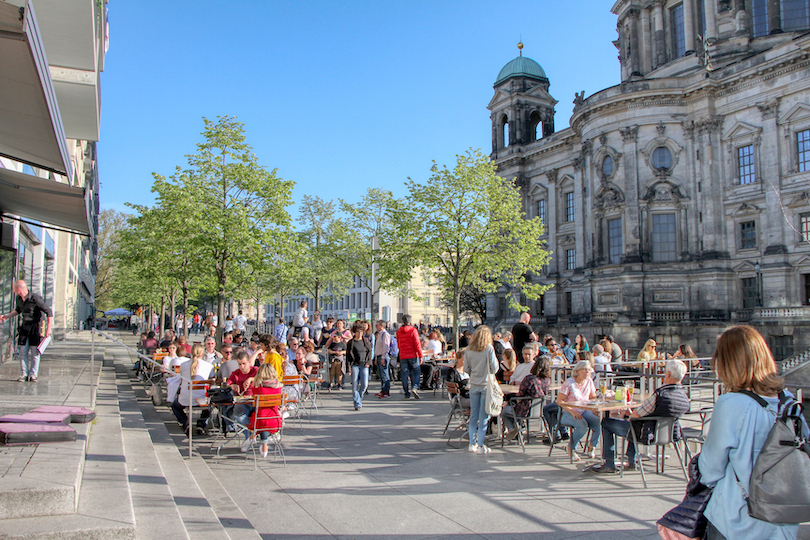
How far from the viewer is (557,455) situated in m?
8.77

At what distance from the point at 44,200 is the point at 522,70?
4918cm

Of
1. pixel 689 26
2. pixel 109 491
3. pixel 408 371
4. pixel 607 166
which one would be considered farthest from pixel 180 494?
pixel 689 26

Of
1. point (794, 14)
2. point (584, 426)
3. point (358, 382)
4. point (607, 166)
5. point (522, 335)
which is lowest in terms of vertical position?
point (584, 426)

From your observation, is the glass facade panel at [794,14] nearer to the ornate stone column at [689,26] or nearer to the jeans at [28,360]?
the ornate stone column at [689,26]

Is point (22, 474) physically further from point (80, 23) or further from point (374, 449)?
point (80, 23)

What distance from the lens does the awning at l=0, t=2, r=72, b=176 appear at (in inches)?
141

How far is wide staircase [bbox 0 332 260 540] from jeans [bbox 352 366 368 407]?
4.68 meters

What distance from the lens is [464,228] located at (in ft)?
84.3

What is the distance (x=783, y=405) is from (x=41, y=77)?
4.96 meters

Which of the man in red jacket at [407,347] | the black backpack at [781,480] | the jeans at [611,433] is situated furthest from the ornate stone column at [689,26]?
the black backpack at [781,480]

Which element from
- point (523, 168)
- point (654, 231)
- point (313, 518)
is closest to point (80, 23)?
point (313, 518)

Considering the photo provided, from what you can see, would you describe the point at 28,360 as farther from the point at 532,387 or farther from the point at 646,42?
the point at 646,42

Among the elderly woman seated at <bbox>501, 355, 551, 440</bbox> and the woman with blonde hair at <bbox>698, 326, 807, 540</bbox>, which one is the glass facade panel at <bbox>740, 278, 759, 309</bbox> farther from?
the woman with blonde hair at <bbox>698, 326, 807, 540</bbox>

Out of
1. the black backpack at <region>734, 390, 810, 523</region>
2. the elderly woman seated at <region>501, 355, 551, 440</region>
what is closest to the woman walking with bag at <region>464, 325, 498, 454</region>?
the elderly woman seated at <region>501, 355, 551, 440</region>
